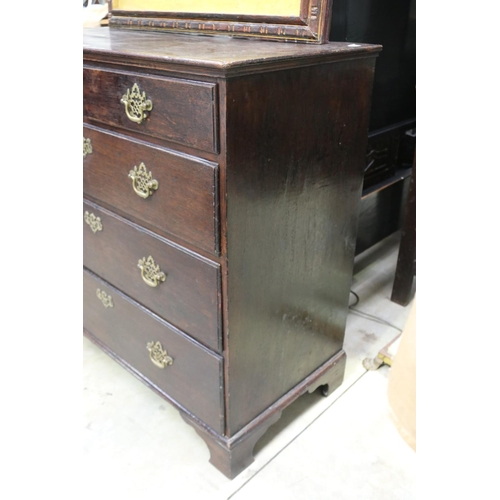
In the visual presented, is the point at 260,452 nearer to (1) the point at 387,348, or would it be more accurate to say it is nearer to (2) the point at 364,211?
(1) the point at 387,348

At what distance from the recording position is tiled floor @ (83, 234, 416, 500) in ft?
3.77

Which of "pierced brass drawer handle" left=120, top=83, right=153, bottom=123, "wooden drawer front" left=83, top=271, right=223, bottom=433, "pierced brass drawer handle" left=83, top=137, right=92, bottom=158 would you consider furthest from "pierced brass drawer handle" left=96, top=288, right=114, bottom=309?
"pierced brass drawer handle" left=120, top=83, right=153, bottom=123

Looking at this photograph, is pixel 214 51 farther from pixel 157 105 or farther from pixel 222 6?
pixel 222 6

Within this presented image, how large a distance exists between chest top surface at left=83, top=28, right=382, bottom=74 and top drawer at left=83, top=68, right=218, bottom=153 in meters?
0.04

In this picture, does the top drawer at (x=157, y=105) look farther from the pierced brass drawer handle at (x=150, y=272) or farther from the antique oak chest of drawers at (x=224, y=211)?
the pierced brass drawer handle at (x=150, y=272)

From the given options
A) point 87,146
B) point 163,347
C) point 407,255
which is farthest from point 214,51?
point 407,255

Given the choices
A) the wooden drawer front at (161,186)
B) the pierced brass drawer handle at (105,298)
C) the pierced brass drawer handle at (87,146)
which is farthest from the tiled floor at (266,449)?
the pierced brass drawer handle at (87,146)

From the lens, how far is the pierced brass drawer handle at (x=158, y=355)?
1.19m

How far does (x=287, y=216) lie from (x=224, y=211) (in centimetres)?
20

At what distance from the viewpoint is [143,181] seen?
3.26ft

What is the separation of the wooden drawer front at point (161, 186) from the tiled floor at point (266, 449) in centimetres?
61

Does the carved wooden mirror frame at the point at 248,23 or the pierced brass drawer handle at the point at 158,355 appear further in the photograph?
the pierced brass drawer handle at the point at 158,355
